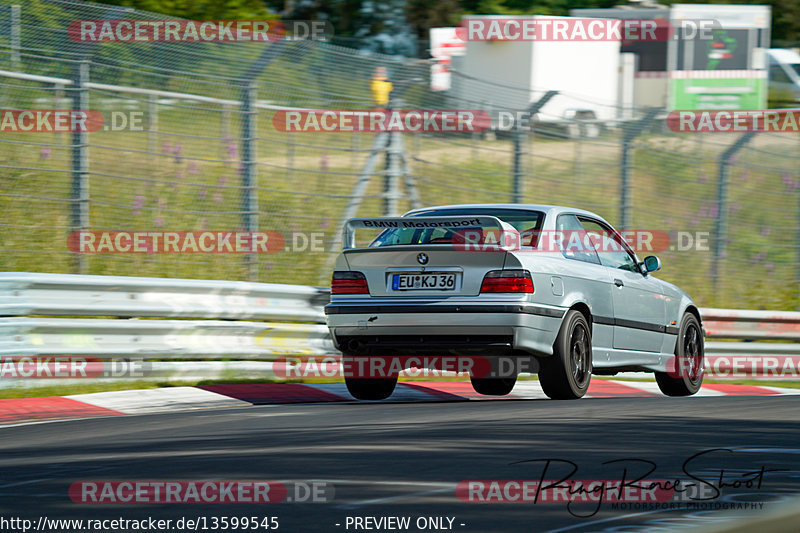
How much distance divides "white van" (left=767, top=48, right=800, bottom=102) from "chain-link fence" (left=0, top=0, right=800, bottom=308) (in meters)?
19.5

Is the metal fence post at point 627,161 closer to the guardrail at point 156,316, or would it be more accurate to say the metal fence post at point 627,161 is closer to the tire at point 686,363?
the tire at point 686,363

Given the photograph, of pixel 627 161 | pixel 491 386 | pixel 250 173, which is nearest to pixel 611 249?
pixel 491 386

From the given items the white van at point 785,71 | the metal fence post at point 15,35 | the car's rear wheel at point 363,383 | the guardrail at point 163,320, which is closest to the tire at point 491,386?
the car's rear wheel at point 363,383

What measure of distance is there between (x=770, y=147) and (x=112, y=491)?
12.7 m

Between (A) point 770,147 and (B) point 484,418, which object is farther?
(A) point 770,147

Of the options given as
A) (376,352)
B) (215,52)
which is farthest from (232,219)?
(376,352)

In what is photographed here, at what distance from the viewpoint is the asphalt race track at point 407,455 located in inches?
192

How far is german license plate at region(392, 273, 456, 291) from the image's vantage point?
8.82 m

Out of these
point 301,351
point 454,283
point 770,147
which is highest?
point 770,147

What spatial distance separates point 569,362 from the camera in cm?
916

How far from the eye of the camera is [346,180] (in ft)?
46.3

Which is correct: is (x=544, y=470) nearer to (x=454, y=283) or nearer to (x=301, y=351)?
(x=454, y=283)

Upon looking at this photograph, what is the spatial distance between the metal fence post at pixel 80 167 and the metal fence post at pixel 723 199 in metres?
8.08

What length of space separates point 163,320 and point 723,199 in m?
8.06
